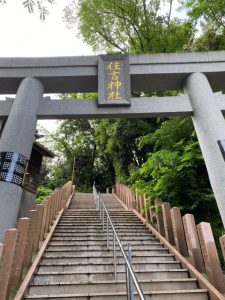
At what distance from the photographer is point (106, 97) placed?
6.07m

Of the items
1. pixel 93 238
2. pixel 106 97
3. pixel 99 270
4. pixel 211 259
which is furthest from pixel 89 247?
pixel 106 97

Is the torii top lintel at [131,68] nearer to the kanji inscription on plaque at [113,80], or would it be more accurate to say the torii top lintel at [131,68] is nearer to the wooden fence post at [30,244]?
the kanji inscription on plaque at [113,80]

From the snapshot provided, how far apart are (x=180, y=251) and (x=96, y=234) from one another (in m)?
2.34

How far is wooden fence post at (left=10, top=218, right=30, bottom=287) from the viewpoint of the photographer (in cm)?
324

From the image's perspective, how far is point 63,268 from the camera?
4223mm

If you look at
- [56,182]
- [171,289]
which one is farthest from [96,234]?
[56,182]

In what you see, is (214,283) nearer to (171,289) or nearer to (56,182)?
(171,289)

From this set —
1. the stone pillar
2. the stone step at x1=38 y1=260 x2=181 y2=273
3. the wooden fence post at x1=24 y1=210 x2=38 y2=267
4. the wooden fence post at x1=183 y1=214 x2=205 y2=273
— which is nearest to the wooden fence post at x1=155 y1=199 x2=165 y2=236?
the stone step at x1=38 y1=260 x2=181 y2=273

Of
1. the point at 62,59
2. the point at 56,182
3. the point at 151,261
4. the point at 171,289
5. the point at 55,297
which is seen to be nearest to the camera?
the point at 55,297

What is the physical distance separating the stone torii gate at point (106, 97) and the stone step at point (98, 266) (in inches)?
50.7

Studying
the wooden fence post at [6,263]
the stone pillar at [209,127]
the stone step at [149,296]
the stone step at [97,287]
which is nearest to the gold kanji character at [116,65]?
the stone pillar at [209,127]

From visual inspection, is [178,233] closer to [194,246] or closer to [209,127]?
[194,246]

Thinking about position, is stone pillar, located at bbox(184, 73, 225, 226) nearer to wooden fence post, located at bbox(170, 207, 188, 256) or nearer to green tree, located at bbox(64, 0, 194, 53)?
wooden fence post, located at bbox(170, 207, 188, 256)

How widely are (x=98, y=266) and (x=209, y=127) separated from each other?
12.1ft
